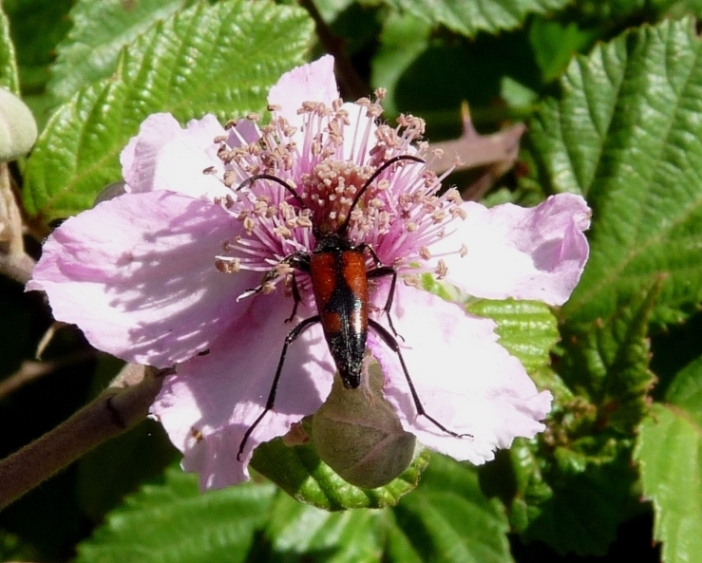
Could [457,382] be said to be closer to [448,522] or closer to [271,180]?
[271,180]

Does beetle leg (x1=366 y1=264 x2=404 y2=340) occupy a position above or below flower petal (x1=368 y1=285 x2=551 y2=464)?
Result: above

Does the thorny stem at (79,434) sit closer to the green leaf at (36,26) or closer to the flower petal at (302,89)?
the flower petal at (302,89)

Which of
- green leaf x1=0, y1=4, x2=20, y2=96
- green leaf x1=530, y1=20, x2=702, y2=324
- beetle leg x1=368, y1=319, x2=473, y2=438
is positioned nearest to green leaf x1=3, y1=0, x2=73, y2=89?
green leaf x1=0, y1=4, x2=20, y2=96

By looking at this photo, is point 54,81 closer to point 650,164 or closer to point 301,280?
point 301,280

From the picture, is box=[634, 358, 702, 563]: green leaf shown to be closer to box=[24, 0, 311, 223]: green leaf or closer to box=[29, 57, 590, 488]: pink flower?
box=[29, 57, 590, 488]: pink flower

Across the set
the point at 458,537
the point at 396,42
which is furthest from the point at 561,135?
the point at 458,537

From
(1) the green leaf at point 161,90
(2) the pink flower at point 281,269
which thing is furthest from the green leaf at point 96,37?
(2) the pink flower at point 281,269
